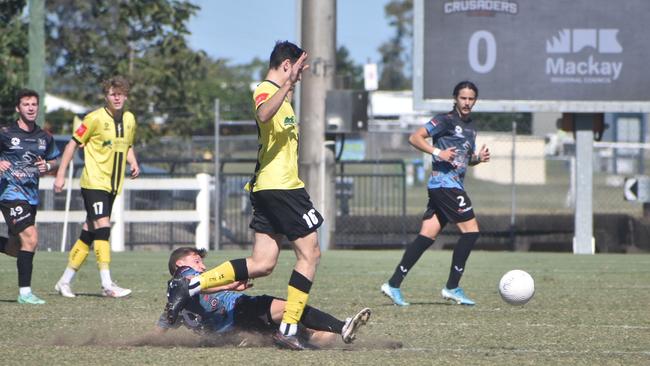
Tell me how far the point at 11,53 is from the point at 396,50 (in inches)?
3209

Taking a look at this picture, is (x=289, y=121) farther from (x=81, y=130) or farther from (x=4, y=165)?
(x=81, y=130)

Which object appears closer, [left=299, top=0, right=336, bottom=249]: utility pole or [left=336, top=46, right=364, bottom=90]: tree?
[left=299, top=0, right=336, bottom=249]: utility pole

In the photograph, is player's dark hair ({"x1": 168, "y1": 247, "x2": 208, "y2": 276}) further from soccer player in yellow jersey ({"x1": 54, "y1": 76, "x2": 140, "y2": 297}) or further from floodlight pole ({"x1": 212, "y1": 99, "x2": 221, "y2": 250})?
floodlight pole ({"x1": 212, "y1": 99, "x2": 221, "y2": 250})

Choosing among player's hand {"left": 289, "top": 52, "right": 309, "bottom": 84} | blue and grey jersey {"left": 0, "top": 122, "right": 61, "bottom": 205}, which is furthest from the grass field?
player's hand {"left": 289, "top": 52, "right": 309, "bottom": 84}

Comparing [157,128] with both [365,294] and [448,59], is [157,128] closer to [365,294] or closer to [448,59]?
[448,59]

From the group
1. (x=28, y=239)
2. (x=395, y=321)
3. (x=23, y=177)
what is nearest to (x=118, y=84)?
(x=23, y=177)

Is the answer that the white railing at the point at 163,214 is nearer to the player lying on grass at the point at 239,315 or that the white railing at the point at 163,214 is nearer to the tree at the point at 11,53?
the tree at the point at 11,53

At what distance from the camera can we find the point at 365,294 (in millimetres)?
11922

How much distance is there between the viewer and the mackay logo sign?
64.1ft

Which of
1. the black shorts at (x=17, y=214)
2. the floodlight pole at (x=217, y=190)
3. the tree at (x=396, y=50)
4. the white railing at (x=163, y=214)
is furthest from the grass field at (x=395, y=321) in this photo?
the tree at (x=396, y=50)

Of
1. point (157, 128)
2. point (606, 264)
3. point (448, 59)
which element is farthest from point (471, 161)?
point (157, 128)

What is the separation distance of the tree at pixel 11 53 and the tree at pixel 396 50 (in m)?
66.0

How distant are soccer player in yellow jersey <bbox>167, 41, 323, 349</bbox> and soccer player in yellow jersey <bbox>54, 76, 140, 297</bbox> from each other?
12.1 ft

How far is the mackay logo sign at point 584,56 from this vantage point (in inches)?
769
